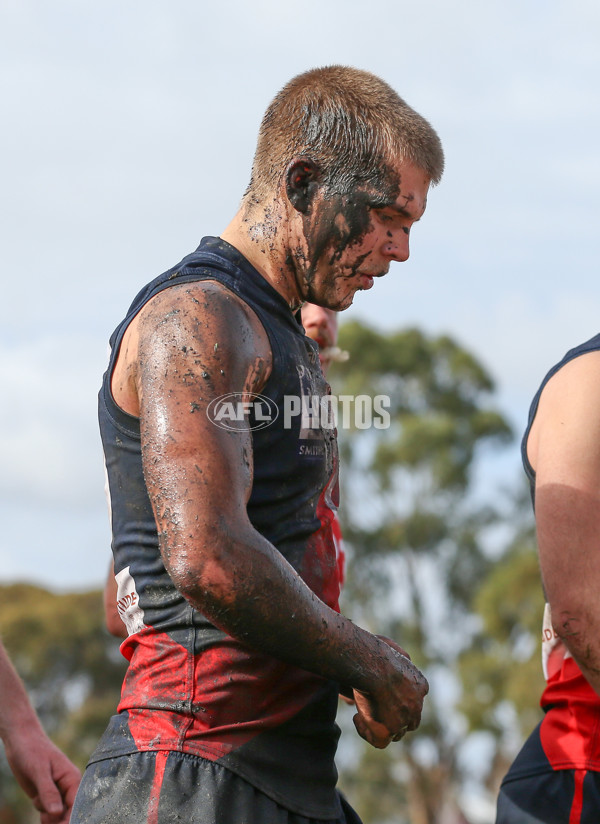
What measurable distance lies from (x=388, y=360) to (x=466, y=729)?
952cm

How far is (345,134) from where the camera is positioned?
2615 millimetres

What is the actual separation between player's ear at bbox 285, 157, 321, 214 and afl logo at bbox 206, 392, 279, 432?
19.6 inches

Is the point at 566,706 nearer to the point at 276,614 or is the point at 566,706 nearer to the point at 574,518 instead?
the point at 574,518

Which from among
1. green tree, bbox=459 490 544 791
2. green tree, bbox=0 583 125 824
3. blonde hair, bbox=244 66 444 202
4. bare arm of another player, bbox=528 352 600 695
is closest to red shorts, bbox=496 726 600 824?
bare arm of another player, bbox=528 352 600 695

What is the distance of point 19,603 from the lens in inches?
1079

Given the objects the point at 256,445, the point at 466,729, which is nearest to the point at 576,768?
the point at 256,445

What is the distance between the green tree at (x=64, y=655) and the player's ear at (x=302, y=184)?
74.1ft

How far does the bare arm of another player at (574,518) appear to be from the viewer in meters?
2.94

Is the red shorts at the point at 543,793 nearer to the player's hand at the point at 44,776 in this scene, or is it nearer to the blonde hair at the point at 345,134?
the player's hand at the point at 44,776

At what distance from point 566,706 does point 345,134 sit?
5.70 feet

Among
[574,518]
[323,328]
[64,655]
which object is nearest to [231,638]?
[574,518]

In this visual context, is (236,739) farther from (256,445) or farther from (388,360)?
(388,360)

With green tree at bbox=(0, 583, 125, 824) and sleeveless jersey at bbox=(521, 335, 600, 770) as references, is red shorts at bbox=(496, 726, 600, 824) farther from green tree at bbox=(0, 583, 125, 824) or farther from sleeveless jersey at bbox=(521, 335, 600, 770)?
green tree at bbox=(0, 583, 125, 824)

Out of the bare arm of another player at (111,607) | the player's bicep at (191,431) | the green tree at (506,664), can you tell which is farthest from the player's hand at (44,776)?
the green tree at (506,664)
